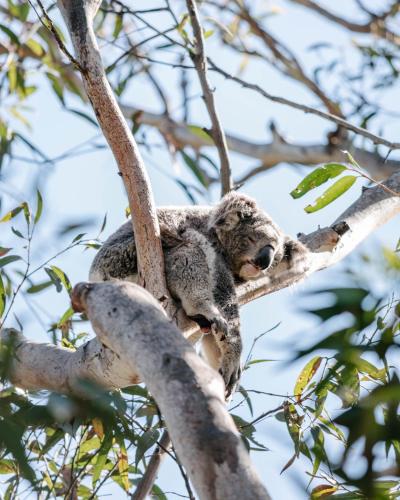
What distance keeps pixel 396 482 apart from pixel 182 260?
1.17 metres

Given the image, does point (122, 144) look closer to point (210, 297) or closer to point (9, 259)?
point (210, 297)

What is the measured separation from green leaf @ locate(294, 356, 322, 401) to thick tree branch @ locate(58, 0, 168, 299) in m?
0.68

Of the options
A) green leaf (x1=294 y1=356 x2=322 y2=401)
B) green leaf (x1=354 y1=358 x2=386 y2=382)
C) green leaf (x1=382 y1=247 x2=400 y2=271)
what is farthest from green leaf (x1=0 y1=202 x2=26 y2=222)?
green leaf (x1=382 y1=247 x2=400 y2=271)

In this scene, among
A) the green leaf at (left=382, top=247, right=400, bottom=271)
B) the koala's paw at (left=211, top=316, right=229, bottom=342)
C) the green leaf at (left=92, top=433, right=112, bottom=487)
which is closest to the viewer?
the green leaf at (left=382, top=247, right=400, bottom=271)

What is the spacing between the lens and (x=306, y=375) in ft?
10.4

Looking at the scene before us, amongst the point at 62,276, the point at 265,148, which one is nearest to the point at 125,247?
the point at 62,276

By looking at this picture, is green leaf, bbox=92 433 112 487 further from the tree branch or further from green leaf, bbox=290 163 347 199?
the tree branch

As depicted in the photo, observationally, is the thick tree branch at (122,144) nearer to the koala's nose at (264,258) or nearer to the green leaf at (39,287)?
the koala's nose at (264,258)

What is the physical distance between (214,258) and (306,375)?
65 centimetres

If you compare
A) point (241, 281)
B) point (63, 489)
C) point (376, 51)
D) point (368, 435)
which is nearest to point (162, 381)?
point (368, 435)

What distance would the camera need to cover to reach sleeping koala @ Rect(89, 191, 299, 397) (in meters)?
3.11

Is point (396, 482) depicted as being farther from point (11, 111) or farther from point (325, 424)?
point (11, 111)

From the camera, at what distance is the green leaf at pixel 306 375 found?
123 inches

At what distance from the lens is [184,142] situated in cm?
686
